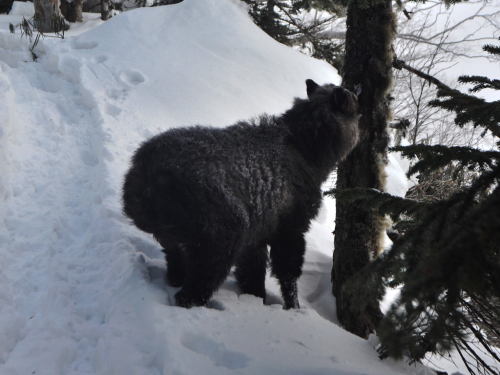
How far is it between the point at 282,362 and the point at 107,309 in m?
1.58

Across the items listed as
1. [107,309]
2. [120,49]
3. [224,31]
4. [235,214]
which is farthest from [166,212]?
[224,31]

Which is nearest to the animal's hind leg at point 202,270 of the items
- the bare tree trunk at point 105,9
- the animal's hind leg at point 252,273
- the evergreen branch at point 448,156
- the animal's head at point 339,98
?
the animal's hind leg at point 252,273

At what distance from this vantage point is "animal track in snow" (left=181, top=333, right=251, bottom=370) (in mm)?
2779

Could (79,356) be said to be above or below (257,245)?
below

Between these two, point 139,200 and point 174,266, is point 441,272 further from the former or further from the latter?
point 174,266

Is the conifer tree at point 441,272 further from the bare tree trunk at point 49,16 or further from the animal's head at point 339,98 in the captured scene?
the bare tree trunk at point 49,16

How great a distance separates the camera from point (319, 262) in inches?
228

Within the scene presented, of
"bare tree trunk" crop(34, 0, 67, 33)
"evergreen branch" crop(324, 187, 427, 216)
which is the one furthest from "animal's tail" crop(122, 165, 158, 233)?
"bare tree trunk" crop(34, 0, 67, 33)

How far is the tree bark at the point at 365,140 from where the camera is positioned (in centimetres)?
458

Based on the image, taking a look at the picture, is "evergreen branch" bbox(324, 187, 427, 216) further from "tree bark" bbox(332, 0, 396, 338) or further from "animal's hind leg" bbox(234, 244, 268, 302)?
"tree bark" bbox(332, 0, 396, 338)

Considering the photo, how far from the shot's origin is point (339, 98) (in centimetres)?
432

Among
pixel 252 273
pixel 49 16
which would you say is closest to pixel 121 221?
pixel 252 273

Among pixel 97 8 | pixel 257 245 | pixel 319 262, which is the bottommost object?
pixel 97 8

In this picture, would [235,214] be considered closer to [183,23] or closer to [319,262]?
[319,262]
